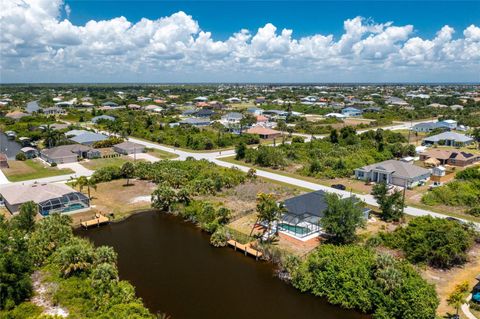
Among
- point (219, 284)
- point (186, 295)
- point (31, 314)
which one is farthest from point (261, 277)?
point (31, 314)

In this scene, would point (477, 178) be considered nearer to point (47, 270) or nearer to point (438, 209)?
point (438, 209)

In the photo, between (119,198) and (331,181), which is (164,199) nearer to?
(119,198)

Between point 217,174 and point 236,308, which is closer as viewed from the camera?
point 236,308

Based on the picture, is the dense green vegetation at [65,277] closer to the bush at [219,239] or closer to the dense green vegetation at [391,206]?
the bush at [219,239]

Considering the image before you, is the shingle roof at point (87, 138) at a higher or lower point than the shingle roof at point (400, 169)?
higher

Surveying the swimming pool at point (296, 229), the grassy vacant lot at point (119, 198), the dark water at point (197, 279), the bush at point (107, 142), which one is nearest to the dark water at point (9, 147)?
the bush at point (107, 142)

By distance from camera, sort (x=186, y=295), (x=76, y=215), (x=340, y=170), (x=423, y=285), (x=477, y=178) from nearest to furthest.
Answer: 1. (x=423, y=285)
2. (x=186, y=295)
3. (x=76, y=215)
4. (x=477, y=178)
5. (x=340, y=170)

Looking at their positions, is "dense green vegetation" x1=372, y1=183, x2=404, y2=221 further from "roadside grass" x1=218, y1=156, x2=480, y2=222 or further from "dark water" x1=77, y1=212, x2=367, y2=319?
"dark water" x1=77, y1=212, x2=367, y2=319
